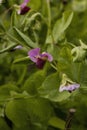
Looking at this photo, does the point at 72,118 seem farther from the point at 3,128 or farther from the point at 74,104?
the point at 3,128

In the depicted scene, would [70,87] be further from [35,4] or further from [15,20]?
[35,4]

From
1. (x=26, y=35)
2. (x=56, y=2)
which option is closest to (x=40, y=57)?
(x=26, y=35)

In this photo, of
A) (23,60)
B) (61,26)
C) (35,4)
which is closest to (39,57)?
(23,60)

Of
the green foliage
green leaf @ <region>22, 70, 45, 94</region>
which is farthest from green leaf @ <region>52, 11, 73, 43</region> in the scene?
green leaf @ <region>22, 70, 45, 94</region>

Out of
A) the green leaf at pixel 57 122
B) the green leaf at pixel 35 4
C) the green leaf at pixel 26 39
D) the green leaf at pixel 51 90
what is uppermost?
the green leaf at pixel 35 4

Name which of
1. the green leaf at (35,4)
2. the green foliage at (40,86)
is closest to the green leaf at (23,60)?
the green foliage at (40,86)

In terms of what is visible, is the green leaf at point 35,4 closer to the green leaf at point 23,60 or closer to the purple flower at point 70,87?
the green leaf at point 23,60
